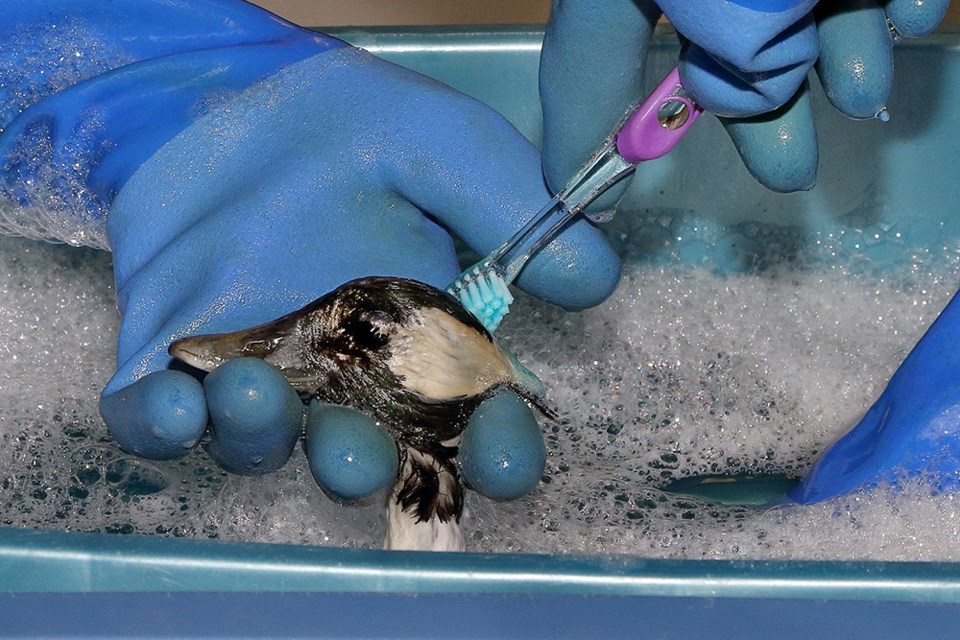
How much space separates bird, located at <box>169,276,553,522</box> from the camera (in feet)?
1.86

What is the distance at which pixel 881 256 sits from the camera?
0.97m

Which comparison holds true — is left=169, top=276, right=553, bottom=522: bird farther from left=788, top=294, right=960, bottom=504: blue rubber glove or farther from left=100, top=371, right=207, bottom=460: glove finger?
left=788, top=294, right=960, bottom=504: blue rubber glove

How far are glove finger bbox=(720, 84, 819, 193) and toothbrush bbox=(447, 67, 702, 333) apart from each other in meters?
0.02

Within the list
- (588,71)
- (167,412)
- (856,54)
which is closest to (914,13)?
(856,54)

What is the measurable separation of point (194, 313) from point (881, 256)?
22.1 inches

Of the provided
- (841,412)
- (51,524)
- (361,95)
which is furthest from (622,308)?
(51,524)

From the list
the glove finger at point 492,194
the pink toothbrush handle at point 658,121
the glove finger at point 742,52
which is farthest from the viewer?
the glove finger at point 492,194

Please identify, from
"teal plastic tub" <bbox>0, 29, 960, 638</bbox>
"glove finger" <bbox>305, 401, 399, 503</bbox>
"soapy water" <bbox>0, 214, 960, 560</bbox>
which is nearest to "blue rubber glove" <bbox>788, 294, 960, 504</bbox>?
"soapy water" <bbox>0, 214, 960, 560</bbox>

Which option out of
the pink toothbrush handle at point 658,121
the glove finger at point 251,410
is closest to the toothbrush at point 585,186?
the pink toothbrush handle at point 658,121

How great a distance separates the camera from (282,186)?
672 mm

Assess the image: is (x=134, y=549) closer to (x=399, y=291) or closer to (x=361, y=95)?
(x=399, y=291)

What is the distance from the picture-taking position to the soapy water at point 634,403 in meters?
0.73

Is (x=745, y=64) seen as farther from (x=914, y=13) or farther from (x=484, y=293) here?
(x=484, y=293)

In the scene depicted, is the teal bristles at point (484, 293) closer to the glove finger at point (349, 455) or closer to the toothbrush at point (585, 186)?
the toothbrush at point (585, 186)
